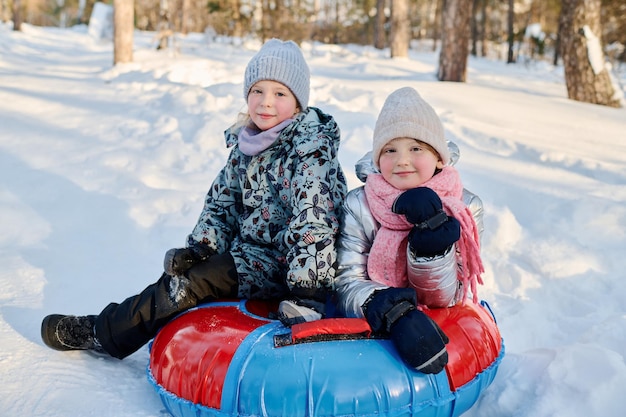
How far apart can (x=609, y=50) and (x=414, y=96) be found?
1346 centimetres

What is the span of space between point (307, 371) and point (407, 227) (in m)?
0.63

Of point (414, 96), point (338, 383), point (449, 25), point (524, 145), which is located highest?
point (449, 25)

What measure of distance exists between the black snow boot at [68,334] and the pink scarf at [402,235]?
3.61ft

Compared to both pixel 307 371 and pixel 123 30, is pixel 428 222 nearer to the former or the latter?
pixel 307 371

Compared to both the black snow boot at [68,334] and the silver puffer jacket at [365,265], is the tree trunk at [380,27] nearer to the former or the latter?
the silver puffer jacket at [365,265]

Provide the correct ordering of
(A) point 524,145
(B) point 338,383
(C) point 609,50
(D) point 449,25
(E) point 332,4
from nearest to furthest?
(B) point 338,383 → (A) point 524,145 → (D) point 449,25 → (C) point 609,50 → (E) point 332,4

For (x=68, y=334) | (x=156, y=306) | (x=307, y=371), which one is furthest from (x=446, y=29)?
(x=307, y=371)

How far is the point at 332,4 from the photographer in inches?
1055

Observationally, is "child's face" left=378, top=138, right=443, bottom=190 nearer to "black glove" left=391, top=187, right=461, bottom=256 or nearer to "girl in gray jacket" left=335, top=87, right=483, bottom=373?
"girl in gray jacket" left=335, top=87, right=483, bottom=373

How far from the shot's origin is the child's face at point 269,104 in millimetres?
2414

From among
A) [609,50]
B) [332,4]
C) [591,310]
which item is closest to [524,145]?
[591,310]

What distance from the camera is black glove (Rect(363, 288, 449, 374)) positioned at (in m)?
1.73

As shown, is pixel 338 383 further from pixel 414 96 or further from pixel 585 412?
pixel 414 96

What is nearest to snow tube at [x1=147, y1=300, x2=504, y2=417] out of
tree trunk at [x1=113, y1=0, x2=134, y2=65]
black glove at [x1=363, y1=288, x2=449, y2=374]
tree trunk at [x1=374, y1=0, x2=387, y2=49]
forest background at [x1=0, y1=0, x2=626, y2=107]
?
black glove at [x1=363, y1=288, x2=449, y2=374]
